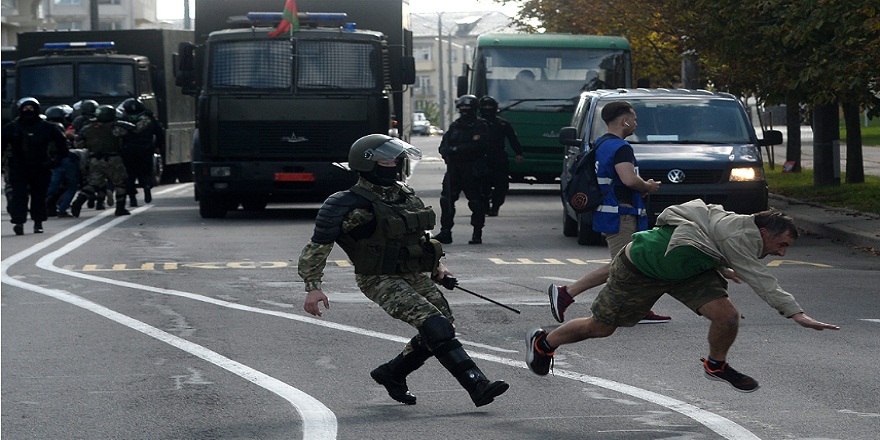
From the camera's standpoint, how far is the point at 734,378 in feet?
23.3

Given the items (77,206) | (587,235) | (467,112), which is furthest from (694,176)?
(77,206)

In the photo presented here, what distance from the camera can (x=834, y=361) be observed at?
8.68 m

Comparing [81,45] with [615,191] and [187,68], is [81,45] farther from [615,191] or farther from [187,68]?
[615,191]

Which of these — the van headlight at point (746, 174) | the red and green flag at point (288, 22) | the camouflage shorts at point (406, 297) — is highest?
the red and green flag at point (288, 22)

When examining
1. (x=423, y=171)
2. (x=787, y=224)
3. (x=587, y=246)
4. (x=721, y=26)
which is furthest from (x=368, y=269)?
(x=423, y=171)

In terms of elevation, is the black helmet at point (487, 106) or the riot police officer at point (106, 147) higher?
the black helmet at point (487, 106)

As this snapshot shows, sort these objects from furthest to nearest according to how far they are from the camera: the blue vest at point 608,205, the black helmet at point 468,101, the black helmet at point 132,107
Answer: the black helmet at point 132,107
the black helmet at point 468,101
the blue vest at point 608,205

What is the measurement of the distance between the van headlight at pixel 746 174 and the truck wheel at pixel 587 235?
162 centimetres

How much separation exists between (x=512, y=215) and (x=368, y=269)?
49.8 ft

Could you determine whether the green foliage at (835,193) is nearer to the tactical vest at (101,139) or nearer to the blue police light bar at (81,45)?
the tactical vest at (101,139)

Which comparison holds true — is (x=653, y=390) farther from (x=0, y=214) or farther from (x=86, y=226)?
(x=0, y=214)

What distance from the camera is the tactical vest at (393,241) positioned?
23.3 feet

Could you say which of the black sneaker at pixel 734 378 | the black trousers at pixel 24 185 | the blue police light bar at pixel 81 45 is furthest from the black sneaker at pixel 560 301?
the blue police light bar at pixel 81 45

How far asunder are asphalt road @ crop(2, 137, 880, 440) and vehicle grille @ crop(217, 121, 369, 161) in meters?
5.34
